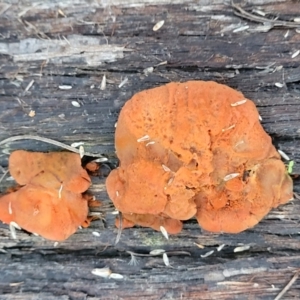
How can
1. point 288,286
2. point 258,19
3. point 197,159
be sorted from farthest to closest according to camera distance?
point 288,286 < point 258,19 < point 197,159

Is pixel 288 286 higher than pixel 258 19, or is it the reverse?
pixel 258 19

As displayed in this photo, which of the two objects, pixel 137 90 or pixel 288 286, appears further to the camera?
pixel 288 286

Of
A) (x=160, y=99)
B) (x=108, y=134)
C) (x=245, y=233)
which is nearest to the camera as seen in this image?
(x=160, y=99)

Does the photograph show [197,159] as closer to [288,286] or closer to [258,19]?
[258,19]

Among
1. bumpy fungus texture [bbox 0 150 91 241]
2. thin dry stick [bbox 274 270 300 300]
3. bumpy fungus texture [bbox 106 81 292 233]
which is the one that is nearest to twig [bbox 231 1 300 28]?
bumpy fungus texture [bbox 106 81 292 233]

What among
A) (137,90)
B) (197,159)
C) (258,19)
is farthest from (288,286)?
(258,19)

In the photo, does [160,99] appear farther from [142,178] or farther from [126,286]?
[126,286]

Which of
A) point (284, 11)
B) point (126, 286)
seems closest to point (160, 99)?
point (284, 11)
